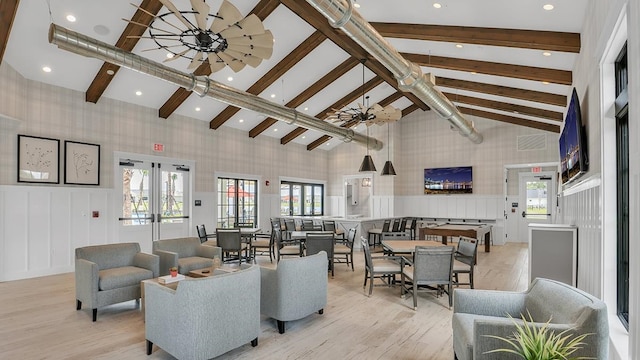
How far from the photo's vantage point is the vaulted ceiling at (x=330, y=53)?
491cm

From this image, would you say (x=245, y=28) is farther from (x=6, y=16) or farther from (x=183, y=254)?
(x=183, y=254)

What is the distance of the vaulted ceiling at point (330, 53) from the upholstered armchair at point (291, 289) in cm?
307

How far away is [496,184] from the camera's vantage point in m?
11.7

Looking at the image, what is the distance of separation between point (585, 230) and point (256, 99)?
20.0 ft

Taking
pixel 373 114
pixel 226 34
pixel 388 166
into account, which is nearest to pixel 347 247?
pixel 373 114

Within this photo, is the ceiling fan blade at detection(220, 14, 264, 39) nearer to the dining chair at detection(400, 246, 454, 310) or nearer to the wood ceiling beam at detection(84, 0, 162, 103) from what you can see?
the wood ceiling beam at detection(84, 0, 162, 103)

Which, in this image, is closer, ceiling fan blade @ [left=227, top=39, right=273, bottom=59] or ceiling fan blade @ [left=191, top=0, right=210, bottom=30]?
ceiling fan blade @ [left=191, top=0, right=210, bottom=30]

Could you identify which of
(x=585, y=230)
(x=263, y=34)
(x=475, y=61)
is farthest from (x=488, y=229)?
(x=263, y=34)

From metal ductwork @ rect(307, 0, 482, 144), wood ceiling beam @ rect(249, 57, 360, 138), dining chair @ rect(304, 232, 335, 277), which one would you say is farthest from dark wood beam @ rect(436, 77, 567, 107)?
→ dining chair @ rect(304, 232, 335, 277)

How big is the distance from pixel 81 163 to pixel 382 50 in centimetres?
640

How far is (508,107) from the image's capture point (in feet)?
31.1

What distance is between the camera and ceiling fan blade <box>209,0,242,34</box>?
3.41m

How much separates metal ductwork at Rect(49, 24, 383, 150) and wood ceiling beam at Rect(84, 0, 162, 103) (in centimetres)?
39

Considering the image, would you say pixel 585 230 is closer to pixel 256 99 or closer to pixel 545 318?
pixel 545 318
